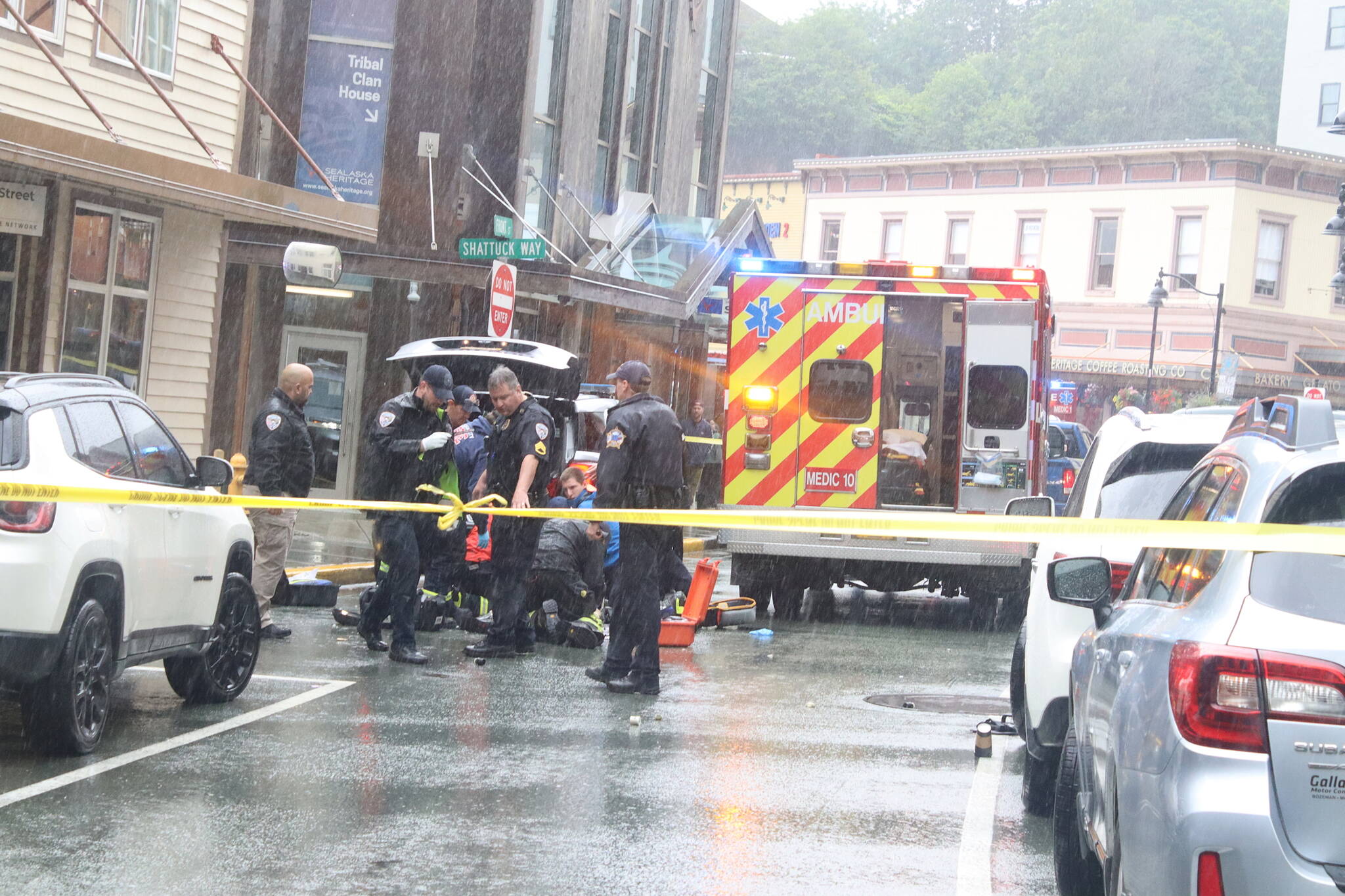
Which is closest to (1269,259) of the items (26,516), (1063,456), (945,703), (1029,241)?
(1029,241)

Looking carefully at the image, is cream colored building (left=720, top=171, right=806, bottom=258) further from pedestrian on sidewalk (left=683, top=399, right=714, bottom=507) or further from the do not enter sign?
the do not enter sign

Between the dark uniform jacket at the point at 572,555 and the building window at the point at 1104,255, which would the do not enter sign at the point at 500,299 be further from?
the building window at the point at 1104,255

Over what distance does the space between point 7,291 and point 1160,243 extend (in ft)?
127

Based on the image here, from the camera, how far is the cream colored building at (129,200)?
13.8 meters

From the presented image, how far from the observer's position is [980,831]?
21.3ft

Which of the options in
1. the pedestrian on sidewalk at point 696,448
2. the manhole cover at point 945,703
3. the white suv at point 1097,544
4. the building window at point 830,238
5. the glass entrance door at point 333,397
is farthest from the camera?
the building window at point 830,238

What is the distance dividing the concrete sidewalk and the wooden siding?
13.4ft

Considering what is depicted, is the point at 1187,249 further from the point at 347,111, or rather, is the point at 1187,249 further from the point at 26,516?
the point at 26,516

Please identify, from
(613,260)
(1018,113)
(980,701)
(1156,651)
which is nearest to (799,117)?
(1018,113)

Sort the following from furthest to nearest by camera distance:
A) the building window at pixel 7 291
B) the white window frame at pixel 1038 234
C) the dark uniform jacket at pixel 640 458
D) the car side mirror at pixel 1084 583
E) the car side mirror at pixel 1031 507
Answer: the white window frame at pixel 1038 234, the building window at pixel 7 291, the dark uniform jacket at pixel 640 458, the car side mirror at pixel 1031 507, the car side mirror at pixel 1084 583

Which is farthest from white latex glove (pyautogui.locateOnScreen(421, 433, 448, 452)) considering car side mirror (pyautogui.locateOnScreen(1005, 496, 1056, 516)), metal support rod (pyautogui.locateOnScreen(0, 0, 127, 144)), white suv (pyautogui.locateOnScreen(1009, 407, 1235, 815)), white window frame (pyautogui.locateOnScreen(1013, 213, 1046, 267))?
white window frame (pyautogui.locateOnScreen(1013, 213, 1046, 267))

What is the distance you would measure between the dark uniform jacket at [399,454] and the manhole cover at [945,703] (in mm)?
3241

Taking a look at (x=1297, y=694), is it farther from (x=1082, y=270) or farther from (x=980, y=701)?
(x=1082, y=270)

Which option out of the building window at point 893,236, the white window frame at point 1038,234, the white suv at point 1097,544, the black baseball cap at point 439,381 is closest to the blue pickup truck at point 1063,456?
the black baseball cap at point 439,381
